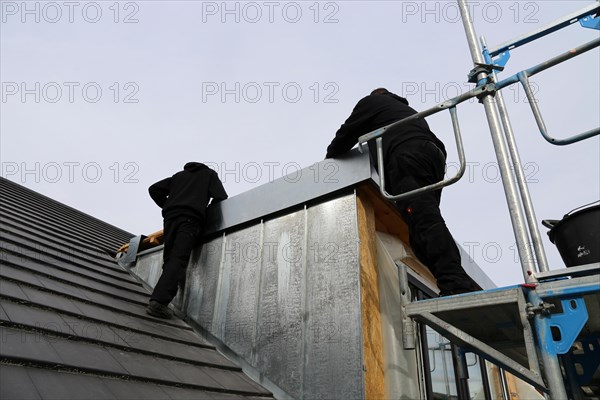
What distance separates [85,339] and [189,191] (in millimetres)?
2106

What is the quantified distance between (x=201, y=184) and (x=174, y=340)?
5.67ft

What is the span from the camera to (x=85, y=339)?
2639mm

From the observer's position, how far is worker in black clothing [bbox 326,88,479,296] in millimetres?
2606

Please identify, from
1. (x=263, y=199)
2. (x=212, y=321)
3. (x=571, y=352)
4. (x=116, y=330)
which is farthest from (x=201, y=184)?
(x=571, y=352)

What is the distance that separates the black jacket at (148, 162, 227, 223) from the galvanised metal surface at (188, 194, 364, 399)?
449 mm

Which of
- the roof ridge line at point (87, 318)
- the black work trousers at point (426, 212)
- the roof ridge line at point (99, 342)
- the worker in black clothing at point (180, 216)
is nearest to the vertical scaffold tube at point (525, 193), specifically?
the black work trousers at point (426, 212)

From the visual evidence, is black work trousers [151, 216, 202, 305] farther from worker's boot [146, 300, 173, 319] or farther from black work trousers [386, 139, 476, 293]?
black work trousers [386, 139, 476, 293]

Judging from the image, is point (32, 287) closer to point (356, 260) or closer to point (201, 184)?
point (201, 184)

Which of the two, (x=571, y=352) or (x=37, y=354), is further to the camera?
(x=571, y=352)

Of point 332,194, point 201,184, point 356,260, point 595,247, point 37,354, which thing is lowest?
point 37,354

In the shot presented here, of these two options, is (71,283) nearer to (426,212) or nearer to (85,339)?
(85,339)

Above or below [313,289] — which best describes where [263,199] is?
above

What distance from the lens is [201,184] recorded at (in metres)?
4.59

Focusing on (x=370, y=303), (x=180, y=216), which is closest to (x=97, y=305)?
(x=180, y=216)
